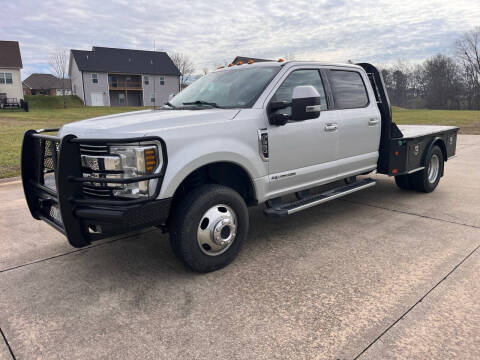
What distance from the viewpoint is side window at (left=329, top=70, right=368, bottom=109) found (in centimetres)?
477

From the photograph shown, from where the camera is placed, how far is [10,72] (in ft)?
146

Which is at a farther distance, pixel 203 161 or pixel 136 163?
pixel 203 161

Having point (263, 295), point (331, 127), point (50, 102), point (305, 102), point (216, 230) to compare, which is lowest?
point (263, 295)

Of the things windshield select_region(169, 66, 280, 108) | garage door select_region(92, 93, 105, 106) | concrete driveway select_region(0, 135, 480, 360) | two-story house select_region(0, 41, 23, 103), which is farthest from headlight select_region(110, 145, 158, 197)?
garage door select_region(92, 93, 105, 106)

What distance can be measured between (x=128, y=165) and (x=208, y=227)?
890 mm

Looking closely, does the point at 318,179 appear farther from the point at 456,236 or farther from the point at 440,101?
the point at 440,101

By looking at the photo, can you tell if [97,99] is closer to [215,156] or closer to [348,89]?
[348,89]

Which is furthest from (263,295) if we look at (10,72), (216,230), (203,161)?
(10,72)

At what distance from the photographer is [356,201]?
598cm

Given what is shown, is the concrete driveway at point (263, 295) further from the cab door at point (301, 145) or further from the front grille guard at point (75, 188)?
the cab door at point (301, 145)

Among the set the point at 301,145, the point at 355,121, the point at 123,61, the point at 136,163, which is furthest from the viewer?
the point at 123,61

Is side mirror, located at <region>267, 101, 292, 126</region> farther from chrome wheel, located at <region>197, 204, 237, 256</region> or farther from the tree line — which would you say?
the tree line

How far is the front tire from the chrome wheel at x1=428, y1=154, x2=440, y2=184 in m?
4.12

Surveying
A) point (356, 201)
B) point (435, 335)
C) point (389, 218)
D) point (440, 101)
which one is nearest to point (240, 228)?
point (435, 335)
